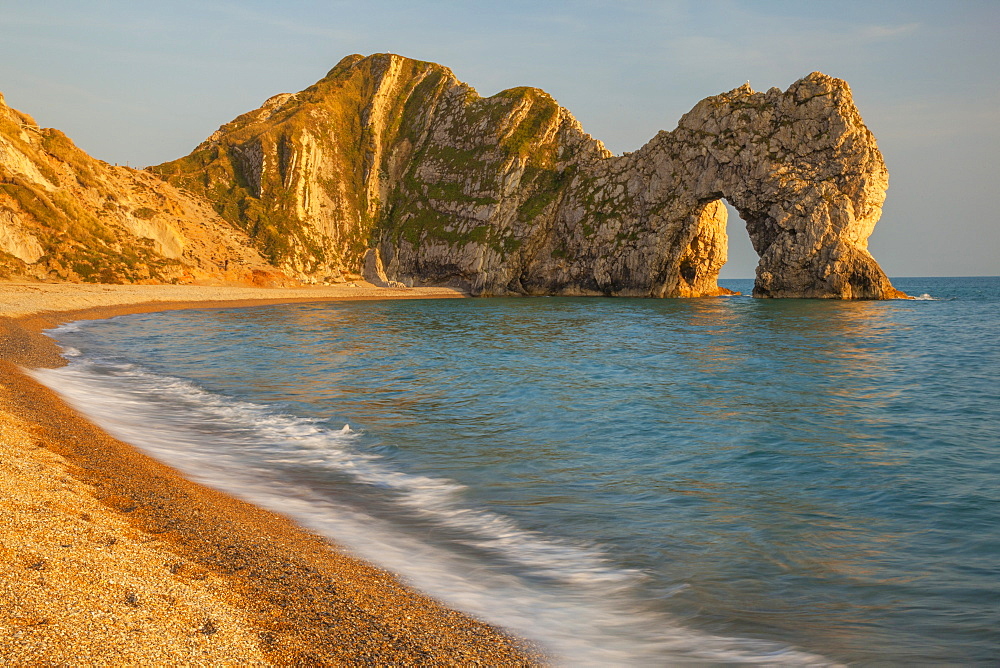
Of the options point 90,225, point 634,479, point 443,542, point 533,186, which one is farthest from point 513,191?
point 443,542

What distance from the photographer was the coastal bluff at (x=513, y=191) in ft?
251

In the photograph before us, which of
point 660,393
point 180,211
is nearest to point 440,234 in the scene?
point 180,211

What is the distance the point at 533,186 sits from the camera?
105125 mm

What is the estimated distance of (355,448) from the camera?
13.9m

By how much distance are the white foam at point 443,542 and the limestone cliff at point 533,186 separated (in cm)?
7472

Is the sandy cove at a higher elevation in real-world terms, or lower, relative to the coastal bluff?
lower

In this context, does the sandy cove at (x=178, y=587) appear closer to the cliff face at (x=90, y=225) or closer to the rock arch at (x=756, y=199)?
the cliff face at (x=90, y=225)

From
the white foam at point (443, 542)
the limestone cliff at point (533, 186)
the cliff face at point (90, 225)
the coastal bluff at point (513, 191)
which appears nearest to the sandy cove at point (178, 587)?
the white foam at point (443, 542)

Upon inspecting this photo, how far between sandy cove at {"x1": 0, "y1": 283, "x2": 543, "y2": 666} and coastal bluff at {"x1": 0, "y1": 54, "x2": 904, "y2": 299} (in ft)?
203

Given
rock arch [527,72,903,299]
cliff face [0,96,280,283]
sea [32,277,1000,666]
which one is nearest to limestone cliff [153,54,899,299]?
rock arch [527,72,903,299]

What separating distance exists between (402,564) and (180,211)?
97202mm

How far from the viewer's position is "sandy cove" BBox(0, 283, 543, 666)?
4.96 meters

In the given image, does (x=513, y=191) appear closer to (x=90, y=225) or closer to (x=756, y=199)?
Answer: (x=756, y=199)

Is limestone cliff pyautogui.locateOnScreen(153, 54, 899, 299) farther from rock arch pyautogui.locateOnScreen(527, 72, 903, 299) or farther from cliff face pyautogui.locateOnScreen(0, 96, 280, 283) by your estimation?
cliff face pyautogui.locateOnScreen(0, 96, 280, 283)
